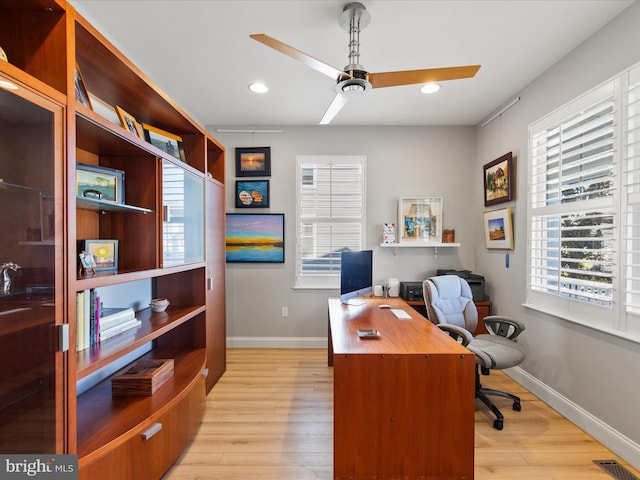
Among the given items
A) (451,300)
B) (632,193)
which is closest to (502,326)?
(451,300)

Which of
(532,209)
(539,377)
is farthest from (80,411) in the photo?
(532,209)

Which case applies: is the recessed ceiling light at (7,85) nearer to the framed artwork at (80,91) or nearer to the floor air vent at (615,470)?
the framed artwork at (80,91)

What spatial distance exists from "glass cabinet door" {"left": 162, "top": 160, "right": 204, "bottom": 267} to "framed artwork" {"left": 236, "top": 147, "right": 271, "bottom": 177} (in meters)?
1.25

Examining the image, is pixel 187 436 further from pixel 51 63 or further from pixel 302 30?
pixel 302 30

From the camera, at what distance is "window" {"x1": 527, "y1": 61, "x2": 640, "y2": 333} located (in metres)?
1.79

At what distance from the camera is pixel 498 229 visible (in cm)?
306

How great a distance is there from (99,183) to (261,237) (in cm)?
207

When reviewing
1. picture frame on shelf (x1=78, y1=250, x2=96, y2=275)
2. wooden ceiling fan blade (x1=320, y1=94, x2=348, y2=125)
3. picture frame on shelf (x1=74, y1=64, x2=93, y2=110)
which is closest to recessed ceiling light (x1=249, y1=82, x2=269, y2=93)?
wooden ceiling fan blade (x1=320, y1=94, x2=348, y2=125)

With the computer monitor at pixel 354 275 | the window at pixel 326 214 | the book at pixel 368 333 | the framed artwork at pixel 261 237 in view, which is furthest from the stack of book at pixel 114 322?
the window at pixel 326 214

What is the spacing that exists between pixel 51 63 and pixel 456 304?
9.94 feet

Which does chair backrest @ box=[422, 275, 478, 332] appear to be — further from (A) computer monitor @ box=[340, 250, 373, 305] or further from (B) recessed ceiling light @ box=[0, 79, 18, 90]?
(B) recessed ceiling light @ box=[0, 79, 18, 90]

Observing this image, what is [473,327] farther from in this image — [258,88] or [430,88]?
[258,88]

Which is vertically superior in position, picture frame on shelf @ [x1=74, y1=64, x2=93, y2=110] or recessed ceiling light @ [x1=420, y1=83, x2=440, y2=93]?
recessed ceiling light @ [x1=420, y1=83, x2=440, y2=93]

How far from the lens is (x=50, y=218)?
43.0 inches
